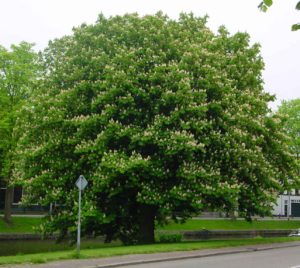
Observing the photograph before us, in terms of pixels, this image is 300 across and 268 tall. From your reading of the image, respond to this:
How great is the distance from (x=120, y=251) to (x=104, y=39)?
43.1 feet

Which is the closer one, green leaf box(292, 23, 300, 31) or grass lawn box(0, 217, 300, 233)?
green leaf box(292, 23, 300, 31)

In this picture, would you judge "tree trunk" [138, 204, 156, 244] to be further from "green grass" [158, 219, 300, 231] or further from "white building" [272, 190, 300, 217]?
"white building" [272, 190, 300, 217]

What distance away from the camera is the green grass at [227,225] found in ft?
172

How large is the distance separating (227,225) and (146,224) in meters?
33.7

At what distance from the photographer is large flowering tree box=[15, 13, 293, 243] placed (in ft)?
79.0

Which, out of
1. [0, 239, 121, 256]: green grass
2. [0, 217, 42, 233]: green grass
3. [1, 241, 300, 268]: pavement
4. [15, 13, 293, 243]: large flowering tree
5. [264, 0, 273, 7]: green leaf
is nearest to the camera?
[264, 0, 273, 7]: green leaf

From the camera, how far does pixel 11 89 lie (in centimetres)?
4553

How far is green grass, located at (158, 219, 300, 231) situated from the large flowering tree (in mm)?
23511

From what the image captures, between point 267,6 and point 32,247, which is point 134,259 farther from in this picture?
point 32,247

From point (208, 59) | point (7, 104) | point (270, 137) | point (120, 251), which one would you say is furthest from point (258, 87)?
point (7, 104)

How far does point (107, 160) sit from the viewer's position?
76.6 feet

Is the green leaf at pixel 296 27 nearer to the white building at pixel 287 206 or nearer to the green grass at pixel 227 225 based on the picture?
the green grass at pixel 227 225

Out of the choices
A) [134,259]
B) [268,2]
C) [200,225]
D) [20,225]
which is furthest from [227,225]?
[268,2]

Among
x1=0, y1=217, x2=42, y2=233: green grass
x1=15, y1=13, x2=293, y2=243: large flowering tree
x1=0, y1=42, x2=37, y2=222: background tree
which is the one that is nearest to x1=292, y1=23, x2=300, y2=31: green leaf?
x1=15, y1=13, x2=293, y2=243: large flowering tree
